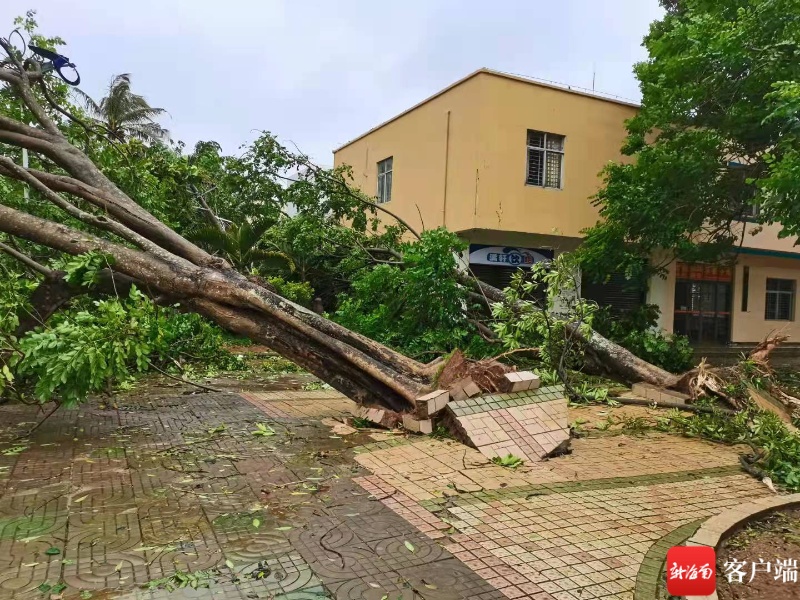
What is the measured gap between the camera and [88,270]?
6.11 meters

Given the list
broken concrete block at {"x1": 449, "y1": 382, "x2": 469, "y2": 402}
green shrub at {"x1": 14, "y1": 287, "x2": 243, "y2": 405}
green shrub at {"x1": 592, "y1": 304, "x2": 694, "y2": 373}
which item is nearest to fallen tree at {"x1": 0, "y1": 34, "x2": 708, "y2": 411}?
broken concrete block at {"x1": 449, "y1": 382, "x2": 469, "y2": 402}

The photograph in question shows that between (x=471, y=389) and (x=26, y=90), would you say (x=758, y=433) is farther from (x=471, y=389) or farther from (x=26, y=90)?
(x=26, y=90)

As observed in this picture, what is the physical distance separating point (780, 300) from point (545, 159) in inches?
490

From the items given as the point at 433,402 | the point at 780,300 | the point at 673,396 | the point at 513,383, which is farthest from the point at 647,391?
the point at 780,300

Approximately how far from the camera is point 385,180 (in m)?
18.4

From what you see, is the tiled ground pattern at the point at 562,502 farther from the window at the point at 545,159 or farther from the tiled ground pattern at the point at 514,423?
the window at the point at 545,159

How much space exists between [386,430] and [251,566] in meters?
3.27

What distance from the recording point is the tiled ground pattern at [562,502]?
3.23 meters

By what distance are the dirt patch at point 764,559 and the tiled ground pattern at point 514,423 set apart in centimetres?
181

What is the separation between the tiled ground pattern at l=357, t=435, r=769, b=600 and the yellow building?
→ 337 inches

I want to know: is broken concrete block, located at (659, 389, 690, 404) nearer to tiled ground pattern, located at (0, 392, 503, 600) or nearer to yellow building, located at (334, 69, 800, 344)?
tiled ground pattern, located at (0, 392, 503, 600)

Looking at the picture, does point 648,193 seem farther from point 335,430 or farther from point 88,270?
point 88,270

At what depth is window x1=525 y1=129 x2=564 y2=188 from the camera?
1468 cm

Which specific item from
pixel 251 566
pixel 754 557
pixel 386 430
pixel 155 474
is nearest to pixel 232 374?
pixel 386 430
